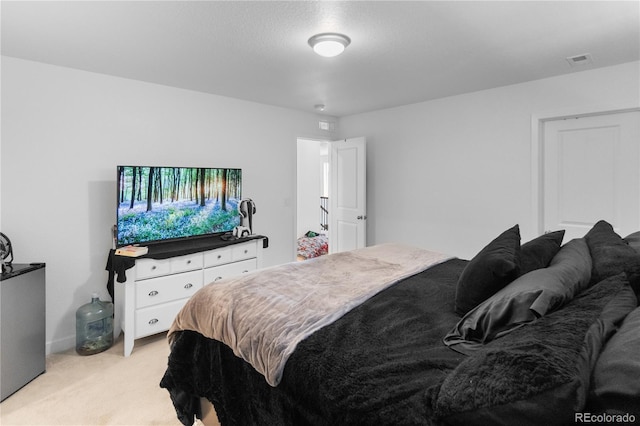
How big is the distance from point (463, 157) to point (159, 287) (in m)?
3.55

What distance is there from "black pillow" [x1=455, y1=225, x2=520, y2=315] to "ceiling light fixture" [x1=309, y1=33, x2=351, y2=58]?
1682 millimetres

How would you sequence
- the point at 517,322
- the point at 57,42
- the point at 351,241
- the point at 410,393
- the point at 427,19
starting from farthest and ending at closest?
the point at 351,241 → the point at 57,42 → the point at 427,19 → the point at 517,322 → the point at 410,393

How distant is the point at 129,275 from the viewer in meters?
2.89

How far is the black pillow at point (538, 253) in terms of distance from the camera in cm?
155

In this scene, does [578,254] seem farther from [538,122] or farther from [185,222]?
[185,222]

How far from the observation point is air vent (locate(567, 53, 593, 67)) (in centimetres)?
280

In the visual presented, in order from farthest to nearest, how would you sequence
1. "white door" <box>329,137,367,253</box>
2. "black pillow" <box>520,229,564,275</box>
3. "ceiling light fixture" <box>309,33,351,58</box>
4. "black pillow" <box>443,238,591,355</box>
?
"white door" <box>329,137,367,253</box> → "ceiling light fixture" <box>309,33,351,58</box> → "black pillow" <box>520,229,564,275</box> → "black pillow" <box>443,238,591,355</box>

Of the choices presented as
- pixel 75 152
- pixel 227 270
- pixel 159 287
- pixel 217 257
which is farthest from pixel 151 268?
pixel 75 152

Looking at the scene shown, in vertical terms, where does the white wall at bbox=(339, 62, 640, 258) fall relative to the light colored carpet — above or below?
above

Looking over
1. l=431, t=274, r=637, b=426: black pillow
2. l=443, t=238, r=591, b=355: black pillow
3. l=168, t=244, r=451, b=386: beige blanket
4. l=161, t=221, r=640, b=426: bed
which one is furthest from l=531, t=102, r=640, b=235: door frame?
l=431, t=274, r=637, b=426: black pillow

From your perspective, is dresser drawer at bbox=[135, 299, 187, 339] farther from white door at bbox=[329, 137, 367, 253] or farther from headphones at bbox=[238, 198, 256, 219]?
white door at bbox=[329, 137, 367, 253]

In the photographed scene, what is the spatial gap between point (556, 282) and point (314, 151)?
658cm

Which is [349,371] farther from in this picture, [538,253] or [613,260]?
[613,260]

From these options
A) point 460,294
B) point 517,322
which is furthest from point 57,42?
point 517,322
